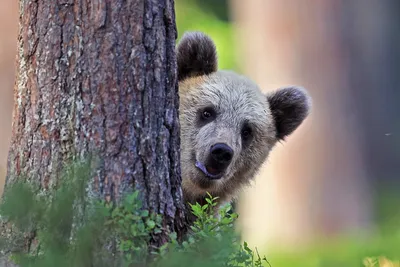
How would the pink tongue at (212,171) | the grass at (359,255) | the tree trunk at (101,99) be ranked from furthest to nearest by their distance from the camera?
the pink tongue at (212,171), the grass at (359,255), the tree trunk at (101,99)

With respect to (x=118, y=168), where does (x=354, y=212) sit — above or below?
below

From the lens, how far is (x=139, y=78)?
13.1 ft

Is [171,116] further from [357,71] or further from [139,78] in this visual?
[357,71]

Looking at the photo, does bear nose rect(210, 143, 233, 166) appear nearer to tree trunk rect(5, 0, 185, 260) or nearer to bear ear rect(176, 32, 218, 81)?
bear ear rect(176, 32, 218, 81)

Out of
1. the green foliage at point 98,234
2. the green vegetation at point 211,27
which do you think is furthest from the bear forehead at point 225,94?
the green vegetation at point 211,27

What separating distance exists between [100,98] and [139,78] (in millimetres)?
199

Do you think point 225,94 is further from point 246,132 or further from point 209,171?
point 209,171

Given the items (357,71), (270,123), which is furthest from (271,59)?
(270,123)

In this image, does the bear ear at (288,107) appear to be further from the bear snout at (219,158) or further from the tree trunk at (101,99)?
the tree trunk at (101,99)

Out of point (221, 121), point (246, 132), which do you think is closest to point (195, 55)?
point (221, 121)

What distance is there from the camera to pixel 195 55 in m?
6.18

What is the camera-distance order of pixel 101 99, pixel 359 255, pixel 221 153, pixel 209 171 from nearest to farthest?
1. pixel 101 99
2. pixel 359 255
3. pixel 221 153
4. pixel 209 171

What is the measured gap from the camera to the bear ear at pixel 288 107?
21.5 ft

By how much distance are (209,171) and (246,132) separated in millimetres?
651
